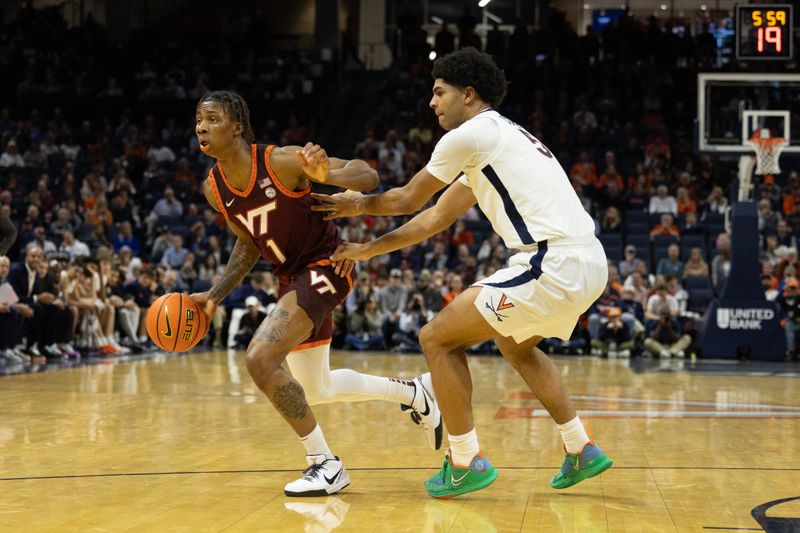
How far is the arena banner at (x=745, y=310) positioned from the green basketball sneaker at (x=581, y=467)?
9685 millimetres

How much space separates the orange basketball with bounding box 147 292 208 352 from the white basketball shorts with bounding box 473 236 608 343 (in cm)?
149

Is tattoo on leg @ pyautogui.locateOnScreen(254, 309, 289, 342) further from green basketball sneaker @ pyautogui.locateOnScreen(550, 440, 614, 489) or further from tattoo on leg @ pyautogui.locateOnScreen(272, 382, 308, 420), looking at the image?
green basketball sneaker @ pyautogui.locateOnScreen(550, 440, 614, 489)

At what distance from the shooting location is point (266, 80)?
23.2 metres

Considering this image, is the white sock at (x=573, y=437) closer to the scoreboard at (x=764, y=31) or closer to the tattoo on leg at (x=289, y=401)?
the tattoo on leg at (x=289, y=401)

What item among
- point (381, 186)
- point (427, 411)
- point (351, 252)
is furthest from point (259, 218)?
point (381, 186)

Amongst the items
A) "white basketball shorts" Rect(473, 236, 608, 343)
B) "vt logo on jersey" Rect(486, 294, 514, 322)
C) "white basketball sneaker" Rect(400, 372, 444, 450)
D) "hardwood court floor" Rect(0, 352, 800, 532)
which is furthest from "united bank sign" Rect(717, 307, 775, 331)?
"vt logo on jersey" Rect(486, 294, 514, 322)

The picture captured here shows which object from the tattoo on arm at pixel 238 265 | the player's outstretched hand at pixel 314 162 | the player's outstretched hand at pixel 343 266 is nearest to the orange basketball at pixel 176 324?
the tattoo on arm at pixel 238 265

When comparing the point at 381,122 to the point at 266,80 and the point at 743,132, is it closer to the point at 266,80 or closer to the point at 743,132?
the point at 266,80

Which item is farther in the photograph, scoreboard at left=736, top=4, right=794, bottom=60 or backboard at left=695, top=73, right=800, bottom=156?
backboard at left=695, top=73, right=800, bottom=156

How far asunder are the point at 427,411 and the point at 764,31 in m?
9.61

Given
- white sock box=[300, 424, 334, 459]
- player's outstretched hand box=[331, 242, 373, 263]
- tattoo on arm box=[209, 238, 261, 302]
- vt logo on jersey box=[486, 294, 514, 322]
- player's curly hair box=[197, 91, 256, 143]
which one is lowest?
white sock box=[300, 424, 334, 459]

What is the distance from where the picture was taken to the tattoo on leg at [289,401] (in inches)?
186

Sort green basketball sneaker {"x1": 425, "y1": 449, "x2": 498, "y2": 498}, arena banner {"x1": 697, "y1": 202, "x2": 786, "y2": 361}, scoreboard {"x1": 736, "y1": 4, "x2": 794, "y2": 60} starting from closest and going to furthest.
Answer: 1. green basketball sneaker {"x1": 425, "y1": 449, "x2": 498, "y2": 498}
2. scoreboard {"x1": 736, "y1": 4, "x2": 794, "y2": 60}
3. arena banner {"x1": 697, "y1": 202, "x2": 786, "y2": 361}

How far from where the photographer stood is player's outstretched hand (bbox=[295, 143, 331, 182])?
455cm
